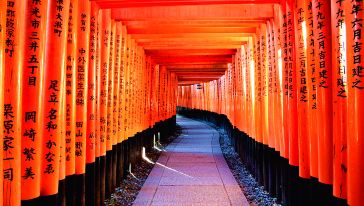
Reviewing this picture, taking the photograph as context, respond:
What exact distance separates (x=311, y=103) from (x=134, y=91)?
262 inches

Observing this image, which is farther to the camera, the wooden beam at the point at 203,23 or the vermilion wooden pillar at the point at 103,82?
the wooden beam at the point at 203,23

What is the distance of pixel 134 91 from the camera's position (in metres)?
9.95

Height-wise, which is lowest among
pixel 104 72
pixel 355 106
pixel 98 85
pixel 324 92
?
pixel 355 106

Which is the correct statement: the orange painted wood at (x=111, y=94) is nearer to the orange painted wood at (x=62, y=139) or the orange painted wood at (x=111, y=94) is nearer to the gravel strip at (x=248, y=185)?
the orange painted wood at (x=62, y=139)

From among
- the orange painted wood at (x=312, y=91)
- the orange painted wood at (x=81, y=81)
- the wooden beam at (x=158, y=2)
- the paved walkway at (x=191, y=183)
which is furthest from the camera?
the paved walkway at (x=191, y=183)

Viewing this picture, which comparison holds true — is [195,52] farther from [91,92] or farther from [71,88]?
[71,88]

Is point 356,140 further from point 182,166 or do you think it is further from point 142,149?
point 142,149

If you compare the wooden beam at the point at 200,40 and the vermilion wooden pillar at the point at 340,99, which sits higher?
the wooden beam at the point at 200,40

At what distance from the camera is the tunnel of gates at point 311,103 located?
2922mm

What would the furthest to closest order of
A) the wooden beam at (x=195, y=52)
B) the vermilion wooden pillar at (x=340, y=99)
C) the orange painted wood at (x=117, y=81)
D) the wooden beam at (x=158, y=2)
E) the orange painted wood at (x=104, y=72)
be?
the wooden beam at (x=195, y=52) → the orange painted wood at (x=117, y=81) → the orange painted wood at (x=104, y=72) → the wooden beam at (x=158, y=2) → the vermilion wooden pillar at (x=340, y=99)

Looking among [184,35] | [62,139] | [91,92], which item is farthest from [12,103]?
[184,35]

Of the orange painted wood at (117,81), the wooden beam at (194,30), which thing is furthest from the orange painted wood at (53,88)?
the wooden beam at (194,30)

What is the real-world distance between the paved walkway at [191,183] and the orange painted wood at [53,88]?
3.24 metres

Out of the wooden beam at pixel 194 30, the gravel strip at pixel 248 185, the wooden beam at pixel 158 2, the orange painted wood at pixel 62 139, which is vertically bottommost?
the gravel strip at pixel 248 185
